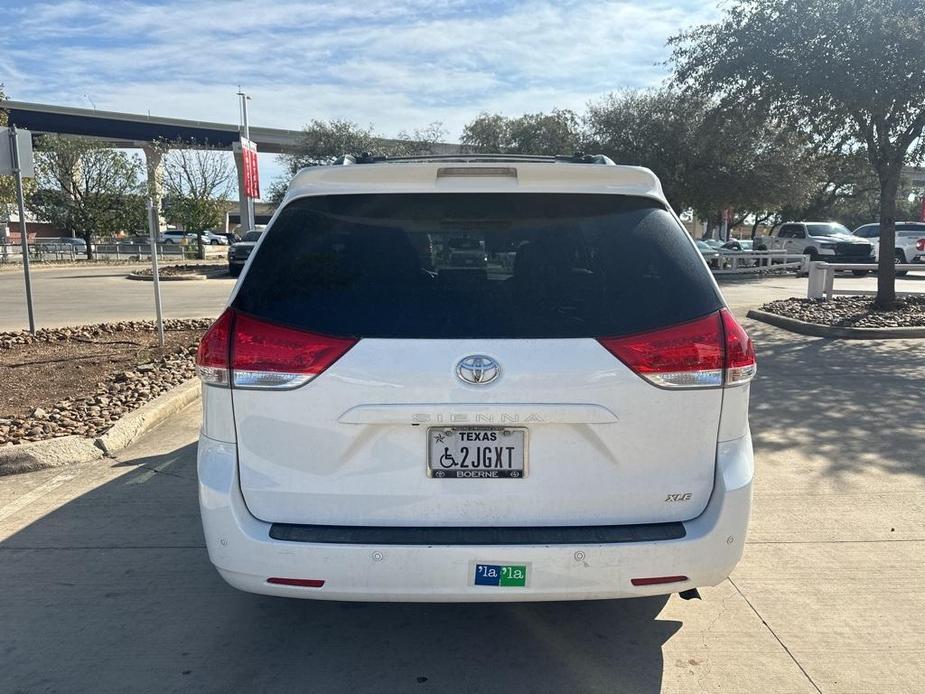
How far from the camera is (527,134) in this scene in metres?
35.3

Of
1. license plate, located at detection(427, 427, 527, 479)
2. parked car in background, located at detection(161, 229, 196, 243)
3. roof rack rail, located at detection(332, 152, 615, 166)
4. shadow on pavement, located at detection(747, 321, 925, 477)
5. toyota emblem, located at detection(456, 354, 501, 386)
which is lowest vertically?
shadow on pavement, located at detection(747, 321, 925, 477)

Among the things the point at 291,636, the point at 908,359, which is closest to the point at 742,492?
the point at 291,636

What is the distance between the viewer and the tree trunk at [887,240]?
43.3ft

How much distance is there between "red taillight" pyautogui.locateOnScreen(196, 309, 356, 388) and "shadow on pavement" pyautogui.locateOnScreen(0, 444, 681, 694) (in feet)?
4.08

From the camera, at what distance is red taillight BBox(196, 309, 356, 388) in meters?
2.58

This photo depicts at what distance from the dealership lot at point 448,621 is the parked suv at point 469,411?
55 centimetres

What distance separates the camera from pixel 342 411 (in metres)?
2.58

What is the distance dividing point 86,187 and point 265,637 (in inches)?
1749

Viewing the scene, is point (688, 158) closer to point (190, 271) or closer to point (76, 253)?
point (190, 271)

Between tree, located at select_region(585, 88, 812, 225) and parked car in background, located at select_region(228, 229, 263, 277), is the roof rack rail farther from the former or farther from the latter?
tree, located at select_region(585, 88, 812, 225)

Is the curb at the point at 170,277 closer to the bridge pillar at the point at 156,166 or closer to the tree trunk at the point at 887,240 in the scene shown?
the bridge pillar at the point at 156,166

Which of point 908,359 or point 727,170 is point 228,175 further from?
point 908,359

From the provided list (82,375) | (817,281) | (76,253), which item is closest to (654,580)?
(82,375)

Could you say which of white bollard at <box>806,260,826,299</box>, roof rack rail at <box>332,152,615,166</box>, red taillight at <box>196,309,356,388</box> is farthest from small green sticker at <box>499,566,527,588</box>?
white bollard at <box>806,260,826,299</box>
